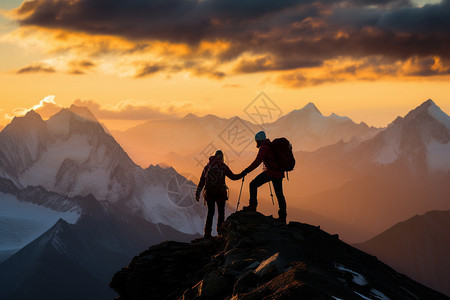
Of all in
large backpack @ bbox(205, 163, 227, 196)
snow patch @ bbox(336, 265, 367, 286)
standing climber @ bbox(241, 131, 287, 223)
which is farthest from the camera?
large backpack @ bbox(205, 163, 227, 196)

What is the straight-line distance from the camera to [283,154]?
84.4 feet

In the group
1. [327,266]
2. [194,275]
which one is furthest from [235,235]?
[327,266]

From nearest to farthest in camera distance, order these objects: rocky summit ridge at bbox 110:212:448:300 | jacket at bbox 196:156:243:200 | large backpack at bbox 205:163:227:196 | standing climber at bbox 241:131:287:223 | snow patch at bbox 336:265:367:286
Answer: rocky summit ridge at bbox 110:212:448:300
snow patch at bbox 336:265:367:286
standing climber at bbox 241:131:287:223
jacket at bbox 196:156:243:200
large backpack at bbox 205:163:227:196

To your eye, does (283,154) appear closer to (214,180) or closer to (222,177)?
(222,177)

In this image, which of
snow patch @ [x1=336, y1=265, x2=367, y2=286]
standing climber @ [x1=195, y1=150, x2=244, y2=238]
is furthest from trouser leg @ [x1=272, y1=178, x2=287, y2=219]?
snow patch @ [x1=336, y1=265, x2=367, y2=286]

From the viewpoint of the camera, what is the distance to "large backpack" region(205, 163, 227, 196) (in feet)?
90.8

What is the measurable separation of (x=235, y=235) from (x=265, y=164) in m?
4.07

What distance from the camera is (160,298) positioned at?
24.0 metres

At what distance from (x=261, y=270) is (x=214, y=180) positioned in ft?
34.9

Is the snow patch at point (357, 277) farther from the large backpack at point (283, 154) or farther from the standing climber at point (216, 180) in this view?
the standing climber at point (216, 180)

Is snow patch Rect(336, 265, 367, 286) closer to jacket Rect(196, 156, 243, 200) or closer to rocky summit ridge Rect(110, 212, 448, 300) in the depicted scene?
rocky summit ridge Rect(110, 212, 448, 300)

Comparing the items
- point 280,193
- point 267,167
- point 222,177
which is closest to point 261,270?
point 267,167

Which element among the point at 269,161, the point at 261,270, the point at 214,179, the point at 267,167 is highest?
the point at 269,161

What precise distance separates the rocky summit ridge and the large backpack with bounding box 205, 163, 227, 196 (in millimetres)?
2012
